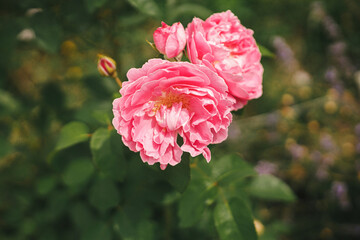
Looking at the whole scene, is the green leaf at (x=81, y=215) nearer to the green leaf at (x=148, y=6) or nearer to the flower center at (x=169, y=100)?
the flower center at (x=169, y=100)

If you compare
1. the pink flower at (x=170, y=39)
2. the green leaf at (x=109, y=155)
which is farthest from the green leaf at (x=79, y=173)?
the pink flower at (x=170, y=39)

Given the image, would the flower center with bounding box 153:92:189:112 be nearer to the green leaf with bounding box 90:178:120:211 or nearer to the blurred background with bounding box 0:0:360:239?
the blurred background with bounding box 0:0:360:239

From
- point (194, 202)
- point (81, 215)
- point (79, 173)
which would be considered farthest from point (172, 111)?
point (81, 215)

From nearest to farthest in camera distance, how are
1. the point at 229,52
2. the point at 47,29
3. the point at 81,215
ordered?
the point at 229,52
the point at 47,29
the point at 81,215

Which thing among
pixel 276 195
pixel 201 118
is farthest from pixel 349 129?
pixel 201 118

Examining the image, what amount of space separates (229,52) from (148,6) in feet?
1.28

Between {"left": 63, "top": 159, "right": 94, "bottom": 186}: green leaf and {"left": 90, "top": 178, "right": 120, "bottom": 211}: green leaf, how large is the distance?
11 centimetres

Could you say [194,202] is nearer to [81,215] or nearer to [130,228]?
[130,228]

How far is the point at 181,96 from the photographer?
904mm

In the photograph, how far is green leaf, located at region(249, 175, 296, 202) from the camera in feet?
4.82

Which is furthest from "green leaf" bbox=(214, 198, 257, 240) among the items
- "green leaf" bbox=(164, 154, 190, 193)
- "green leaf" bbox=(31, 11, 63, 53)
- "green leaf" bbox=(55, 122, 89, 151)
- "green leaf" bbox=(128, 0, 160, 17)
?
"green leaf" bbox=(31, 11, 63, 53)

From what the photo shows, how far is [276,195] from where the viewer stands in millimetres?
1467

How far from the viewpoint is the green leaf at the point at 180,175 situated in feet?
2.98

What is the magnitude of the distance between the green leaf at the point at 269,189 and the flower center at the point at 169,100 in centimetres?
79
